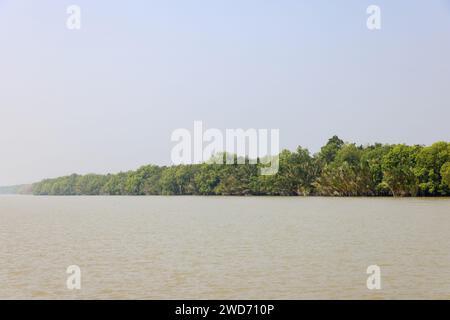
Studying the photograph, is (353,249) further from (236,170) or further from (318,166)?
(236,170)

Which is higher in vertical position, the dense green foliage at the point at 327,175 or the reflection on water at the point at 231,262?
the dense green foliage at the point at 327,175

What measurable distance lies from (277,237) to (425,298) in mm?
10630

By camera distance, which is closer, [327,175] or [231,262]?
[231,262]

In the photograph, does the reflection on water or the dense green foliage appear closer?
the reflection on water

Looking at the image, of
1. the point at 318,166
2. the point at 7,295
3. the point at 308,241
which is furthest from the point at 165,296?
the point at 318,166

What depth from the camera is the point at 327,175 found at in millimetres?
75125

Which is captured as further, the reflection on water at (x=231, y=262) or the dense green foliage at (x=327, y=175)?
the dense green foliage at (x=327, y=175)

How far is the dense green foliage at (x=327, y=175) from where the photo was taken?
209 ft

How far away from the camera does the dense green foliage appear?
6362cm

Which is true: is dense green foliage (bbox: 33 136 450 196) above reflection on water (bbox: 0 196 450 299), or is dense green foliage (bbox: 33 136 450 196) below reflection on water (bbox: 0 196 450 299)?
above

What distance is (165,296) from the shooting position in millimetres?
10727

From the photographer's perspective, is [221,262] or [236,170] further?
[236,170]
